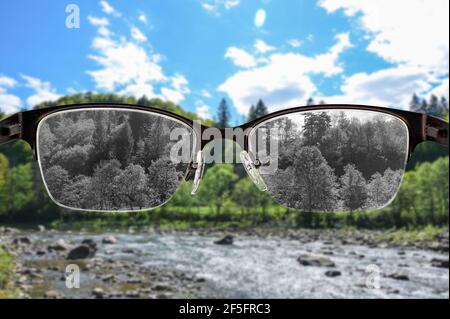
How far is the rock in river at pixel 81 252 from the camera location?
23.4ft

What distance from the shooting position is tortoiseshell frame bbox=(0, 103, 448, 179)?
375mm

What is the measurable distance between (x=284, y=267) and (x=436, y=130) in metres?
7.66

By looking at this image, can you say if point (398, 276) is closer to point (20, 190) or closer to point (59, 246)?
point (59, 246)

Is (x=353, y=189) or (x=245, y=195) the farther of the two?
(x=245, y=195)

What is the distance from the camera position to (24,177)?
461 inches

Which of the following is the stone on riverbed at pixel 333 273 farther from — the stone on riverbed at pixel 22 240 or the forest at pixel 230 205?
the stone on riverbed at pixel 22 240

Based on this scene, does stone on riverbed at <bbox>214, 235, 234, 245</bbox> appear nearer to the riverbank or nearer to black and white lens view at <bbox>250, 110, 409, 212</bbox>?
the riverbank

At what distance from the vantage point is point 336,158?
478 millimetres

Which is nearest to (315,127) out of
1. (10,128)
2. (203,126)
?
(203,126)

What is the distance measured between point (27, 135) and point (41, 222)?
12938 millimetres

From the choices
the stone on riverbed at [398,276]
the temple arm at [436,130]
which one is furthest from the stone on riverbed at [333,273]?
the temple arm at [436,130]

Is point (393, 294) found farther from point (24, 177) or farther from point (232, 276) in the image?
point (24, 177)

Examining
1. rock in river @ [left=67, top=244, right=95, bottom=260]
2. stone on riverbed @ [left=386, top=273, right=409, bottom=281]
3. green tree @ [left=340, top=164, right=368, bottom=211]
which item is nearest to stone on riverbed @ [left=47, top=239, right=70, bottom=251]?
rock in river @ [left=67, top=244, right=95, bottom=260]
